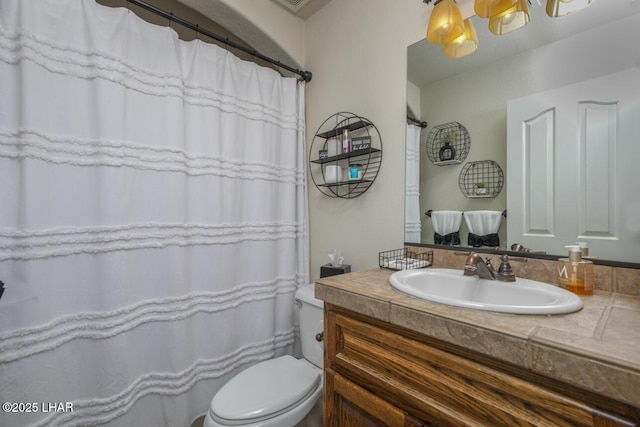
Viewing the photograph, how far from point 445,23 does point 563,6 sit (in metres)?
0.37

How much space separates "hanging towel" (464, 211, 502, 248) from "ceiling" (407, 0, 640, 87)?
629mm

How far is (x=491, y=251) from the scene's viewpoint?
1.10m

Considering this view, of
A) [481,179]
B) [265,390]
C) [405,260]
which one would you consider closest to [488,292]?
[405,260]

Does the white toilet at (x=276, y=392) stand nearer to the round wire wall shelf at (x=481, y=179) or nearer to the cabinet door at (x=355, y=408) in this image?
the cabinet door at (x=355, y=408)

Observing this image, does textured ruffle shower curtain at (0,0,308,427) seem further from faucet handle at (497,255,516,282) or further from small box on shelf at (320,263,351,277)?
faucet handle at (497,255,516,282)

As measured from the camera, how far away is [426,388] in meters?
0.68

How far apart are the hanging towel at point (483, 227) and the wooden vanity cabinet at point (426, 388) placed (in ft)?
2.10

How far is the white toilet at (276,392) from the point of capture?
102cm

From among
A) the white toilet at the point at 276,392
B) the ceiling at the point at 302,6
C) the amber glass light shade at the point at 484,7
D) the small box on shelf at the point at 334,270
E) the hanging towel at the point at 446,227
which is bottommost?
the white toilet at the point at 276,392

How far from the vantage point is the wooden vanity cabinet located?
1.66 feet

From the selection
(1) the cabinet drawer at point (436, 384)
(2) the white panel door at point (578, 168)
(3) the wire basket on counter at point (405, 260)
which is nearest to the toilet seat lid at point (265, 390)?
(1) the cabinet drawer at point (436, 384)

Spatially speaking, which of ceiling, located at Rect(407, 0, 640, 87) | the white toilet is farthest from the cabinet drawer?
ceiling, located at Rect(407, 0, 640, 87)

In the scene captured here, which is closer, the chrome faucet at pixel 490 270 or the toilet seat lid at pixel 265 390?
the chrome faucet at pixel 490 270

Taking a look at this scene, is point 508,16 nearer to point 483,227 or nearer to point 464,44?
point 464,44
